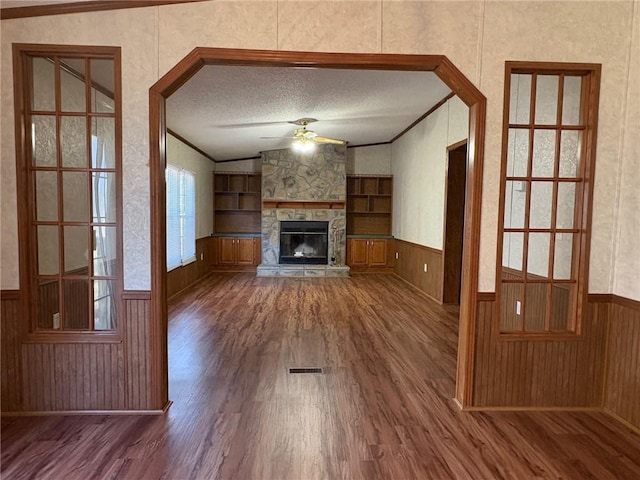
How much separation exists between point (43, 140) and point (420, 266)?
564 cm

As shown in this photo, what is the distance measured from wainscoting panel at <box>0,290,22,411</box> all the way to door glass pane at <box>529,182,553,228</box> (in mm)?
4043

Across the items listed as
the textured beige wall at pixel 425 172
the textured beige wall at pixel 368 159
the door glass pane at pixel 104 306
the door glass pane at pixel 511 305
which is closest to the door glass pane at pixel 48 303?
the door glass pane at pixel 104 306

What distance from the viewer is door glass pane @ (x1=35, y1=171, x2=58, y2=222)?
8.47ft

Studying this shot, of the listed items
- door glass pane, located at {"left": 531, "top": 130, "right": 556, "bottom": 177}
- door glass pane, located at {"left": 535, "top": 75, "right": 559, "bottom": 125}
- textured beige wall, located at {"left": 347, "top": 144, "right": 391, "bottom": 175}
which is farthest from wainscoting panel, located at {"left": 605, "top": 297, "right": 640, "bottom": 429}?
textured beige wall, located at {"left": 347, "top": 144, "right": 391, "bottom": 175}

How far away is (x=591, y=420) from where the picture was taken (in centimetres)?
253

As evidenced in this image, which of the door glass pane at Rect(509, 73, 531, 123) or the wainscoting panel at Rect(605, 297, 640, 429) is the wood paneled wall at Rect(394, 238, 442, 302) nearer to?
the door glass pane at Rect(509, 73, 531, 123)

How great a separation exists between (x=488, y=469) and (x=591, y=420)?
1.05 m

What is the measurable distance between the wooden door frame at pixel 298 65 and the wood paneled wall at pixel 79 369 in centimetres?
9

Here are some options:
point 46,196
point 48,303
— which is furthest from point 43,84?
point 48,303

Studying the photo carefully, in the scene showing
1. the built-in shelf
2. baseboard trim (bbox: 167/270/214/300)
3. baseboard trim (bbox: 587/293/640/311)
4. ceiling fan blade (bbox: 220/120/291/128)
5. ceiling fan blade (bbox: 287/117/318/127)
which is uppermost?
ceiling fan blade (bbox: 287/117/318/127)

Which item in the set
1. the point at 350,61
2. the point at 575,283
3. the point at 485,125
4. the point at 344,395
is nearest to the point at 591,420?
the point at 575,283

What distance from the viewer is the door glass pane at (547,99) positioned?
313 centimetres

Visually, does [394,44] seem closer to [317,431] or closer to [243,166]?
[317,431]

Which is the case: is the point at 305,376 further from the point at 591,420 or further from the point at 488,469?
the point at 591,420
